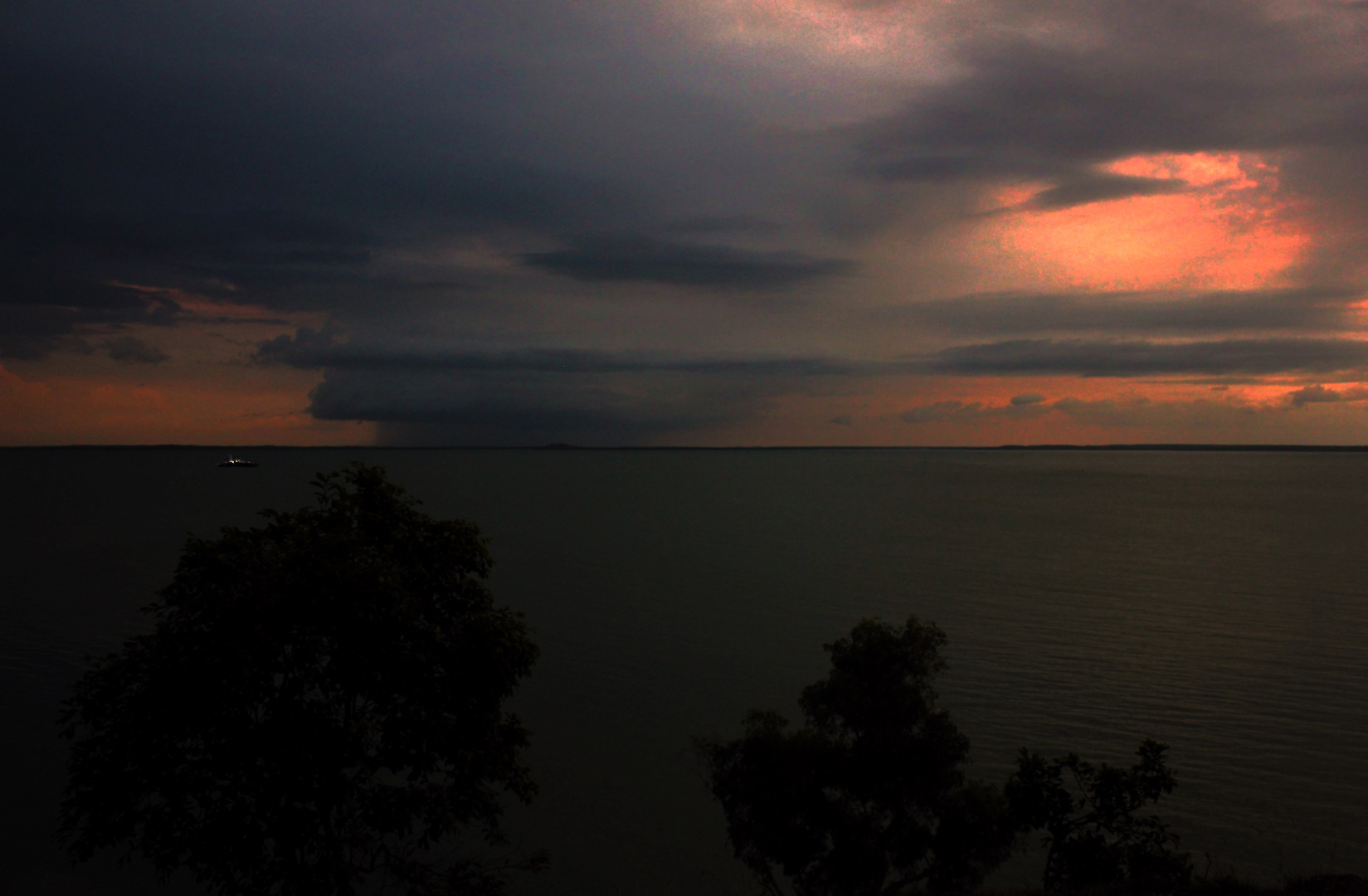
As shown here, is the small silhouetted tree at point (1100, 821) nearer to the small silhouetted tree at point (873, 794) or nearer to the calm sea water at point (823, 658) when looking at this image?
the small silhouetted tree at point (873, 794)

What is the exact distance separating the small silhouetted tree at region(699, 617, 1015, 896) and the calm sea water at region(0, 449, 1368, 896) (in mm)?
5011

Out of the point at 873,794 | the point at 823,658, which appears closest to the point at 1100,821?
the point at 873,794

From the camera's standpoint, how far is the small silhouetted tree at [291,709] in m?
14.8

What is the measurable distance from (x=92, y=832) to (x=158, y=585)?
56.7m

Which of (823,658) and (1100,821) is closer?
(1100,821)

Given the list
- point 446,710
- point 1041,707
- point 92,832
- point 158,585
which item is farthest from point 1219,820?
point 158,585

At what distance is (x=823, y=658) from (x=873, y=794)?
2555 centimetres

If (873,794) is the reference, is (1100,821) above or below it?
below

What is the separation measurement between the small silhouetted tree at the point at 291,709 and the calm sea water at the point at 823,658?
34.0ft

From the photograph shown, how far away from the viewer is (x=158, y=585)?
206ft

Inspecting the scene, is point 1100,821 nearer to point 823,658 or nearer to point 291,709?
point 291,709

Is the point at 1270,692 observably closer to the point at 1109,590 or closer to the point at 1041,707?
the point at 1041,707

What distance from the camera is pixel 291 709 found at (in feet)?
50.9

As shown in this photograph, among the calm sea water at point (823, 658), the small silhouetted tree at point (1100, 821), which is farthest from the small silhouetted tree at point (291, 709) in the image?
the small silhouetted tree at point (1100, 821)
